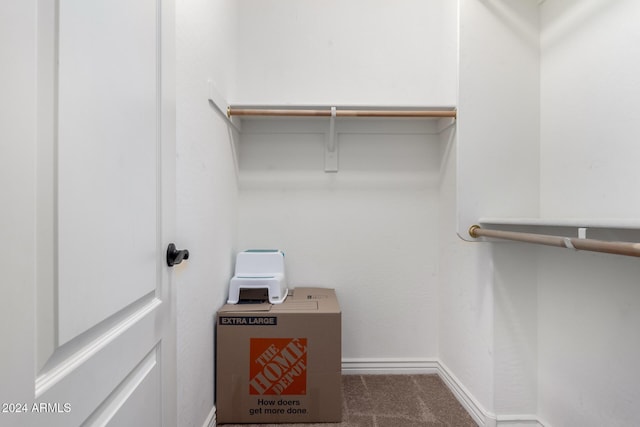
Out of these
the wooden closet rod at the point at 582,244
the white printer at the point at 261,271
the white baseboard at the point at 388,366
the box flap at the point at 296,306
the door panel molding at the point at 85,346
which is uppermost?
the wooden closet rod at the point at 582,244

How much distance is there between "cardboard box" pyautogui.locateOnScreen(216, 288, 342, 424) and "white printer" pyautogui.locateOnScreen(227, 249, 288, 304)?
0.17 m

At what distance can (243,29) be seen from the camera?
1800 mm

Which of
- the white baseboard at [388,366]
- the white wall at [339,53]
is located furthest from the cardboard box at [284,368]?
the white wall at [339,53]

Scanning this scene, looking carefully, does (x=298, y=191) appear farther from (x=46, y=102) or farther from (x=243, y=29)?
(x=46, y=102)

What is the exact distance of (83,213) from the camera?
0.49 meters

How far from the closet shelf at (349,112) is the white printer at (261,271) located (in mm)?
766

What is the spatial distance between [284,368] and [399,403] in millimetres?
651

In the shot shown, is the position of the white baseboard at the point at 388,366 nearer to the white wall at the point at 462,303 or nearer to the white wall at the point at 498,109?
the white wall at the point at 462,303

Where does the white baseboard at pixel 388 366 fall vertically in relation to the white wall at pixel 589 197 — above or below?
below

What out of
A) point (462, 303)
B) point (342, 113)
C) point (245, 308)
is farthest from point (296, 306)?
point (342, 113)

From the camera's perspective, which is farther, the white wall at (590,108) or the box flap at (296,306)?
the box flap at (296,306)

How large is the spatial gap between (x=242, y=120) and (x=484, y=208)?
142 cm

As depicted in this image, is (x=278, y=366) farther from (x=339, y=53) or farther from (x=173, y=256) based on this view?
(x=339, y=53)

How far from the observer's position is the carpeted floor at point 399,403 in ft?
4.59
